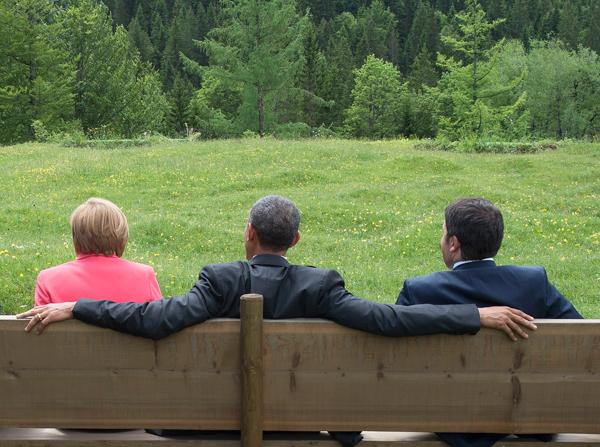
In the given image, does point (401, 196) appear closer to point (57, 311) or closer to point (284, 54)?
point (57, 311)

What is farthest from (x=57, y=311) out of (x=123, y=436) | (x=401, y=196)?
(x=401, y=196)

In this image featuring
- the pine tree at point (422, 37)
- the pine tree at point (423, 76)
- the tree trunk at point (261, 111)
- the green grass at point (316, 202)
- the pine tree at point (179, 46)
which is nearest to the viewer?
the green grass at point (316, 202)

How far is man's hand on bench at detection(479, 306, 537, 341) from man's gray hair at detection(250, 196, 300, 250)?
98cm

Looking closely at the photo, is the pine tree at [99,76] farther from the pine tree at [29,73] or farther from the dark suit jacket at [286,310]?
the dark suit jacket at [286,310]

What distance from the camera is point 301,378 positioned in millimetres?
3363

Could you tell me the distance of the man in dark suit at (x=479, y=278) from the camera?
3.73m

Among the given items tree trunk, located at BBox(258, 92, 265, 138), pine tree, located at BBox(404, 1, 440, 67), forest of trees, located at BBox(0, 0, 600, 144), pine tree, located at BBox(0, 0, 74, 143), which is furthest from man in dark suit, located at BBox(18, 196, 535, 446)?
pine tree, located at BBox(404, 1, 440, 67)

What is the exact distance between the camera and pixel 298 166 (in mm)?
24844

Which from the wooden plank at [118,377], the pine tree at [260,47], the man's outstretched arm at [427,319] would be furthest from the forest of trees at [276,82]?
the wooden plank at [118,377]

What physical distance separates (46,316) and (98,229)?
3.30 feet

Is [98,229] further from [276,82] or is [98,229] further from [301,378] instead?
[276,82]

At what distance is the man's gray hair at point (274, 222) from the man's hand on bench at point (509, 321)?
98 cm

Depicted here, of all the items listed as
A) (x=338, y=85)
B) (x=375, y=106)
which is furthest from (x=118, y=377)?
(x=338, y=85)

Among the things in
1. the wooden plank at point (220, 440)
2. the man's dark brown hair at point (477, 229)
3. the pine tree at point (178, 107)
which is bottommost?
the pine tree at point (178, 107)
